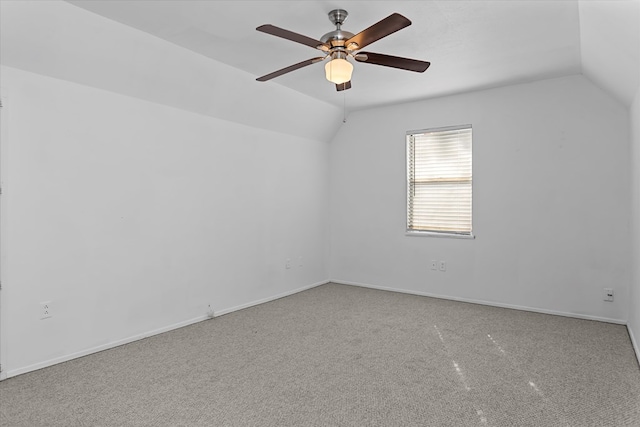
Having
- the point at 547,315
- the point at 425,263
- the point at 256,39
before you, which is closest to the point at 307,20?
the point at 256,39

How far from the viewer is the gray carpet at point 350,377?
218 cm

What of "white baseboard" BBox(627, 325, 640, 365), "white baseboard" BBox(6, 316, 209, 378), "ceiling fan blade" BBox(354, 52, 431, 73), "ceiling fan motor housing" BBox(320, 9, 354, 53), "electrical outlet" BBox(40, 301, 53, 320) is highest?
"ceiling fan motor housing" BBox(320, 9, 354, 53)

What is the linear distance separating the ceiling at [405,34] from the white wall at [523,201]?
438mm

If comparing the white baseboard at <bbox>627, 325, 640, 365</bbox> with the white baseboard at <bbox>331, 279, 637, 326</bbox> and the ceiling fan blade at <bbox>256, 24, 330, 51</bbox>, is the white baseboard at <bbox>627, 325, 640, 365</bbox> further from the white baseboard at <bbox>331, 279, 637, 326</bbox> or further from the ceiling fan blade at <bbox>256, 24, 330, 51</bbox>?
the ceiling fan blade at <bbox>256, 24, 330, 51</bbox>

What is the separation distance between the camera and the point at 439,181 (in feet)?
16.3

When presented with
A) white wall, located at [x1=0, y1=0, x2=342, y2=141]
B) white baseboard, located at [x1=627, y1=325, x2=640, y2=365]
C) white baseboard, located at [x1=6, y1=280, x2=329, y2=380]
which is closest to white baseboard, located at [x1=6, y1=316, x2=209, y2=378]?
white baseboard, located at [x1=6, y1=280, x2=329, y2=380]

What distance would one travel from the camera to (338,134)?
18.9ft

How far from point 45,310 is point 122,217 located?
0.91 meters

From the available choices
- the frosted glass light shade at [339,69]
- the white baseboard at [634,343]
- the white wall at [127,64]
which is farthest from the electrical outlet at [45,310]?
the white baseboard at [634,343]

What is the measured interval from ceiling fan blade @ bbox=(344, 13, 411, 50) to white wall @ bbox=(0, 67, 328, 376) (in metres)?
2.16

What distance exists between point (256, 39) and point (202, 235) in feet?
6.67

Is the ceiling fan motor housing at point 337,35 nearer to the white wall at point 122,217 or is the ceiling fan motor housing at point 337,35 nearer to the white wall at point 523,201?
the white wall at point 122,217

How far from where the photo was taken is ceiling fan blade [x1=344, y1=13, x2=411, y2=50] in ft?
→ 6.61

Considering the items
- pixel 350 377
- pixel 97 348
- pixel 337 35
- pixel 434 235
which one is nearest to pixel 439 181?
pixel 434 235
